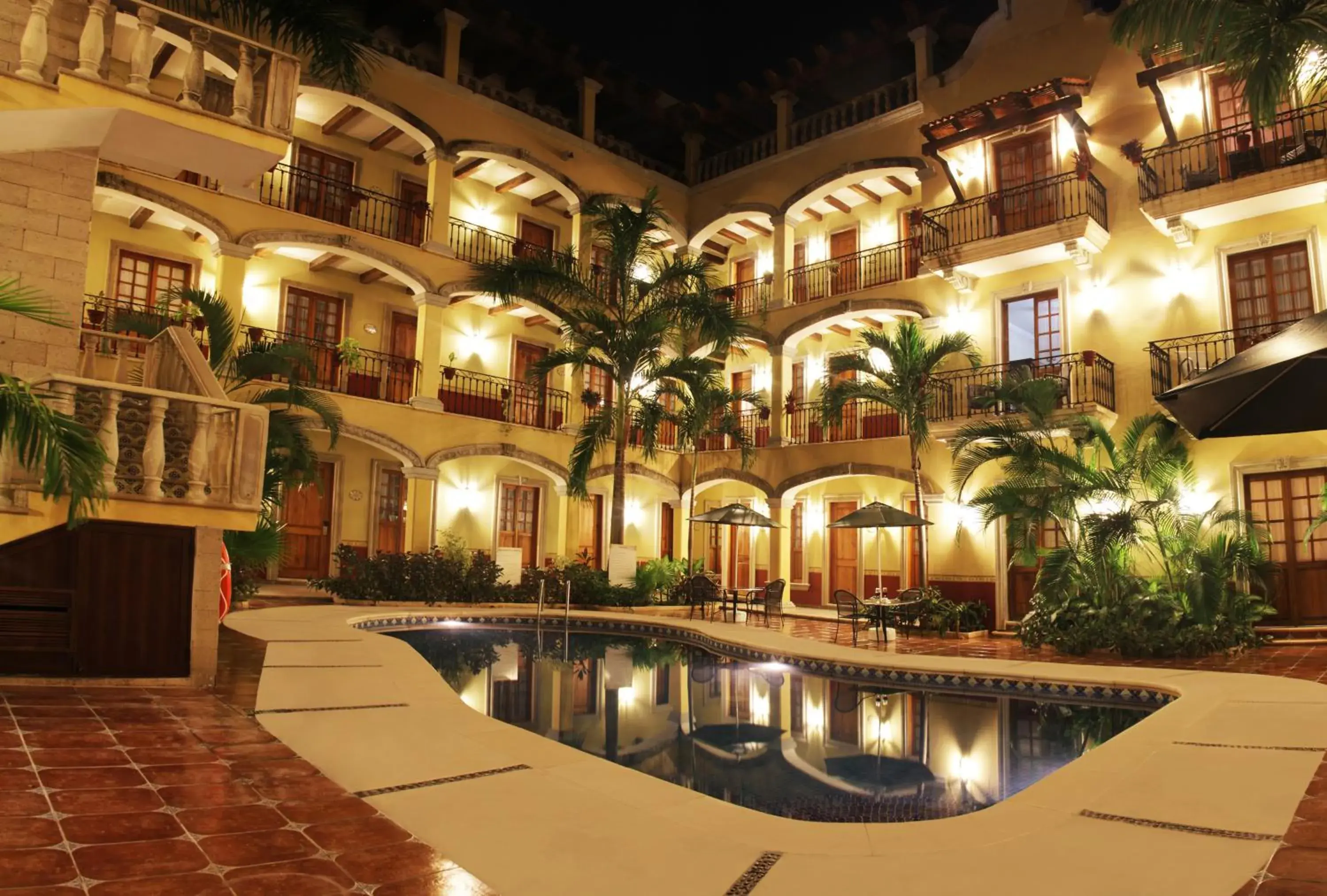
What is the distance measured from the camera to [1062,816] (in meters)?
4.05

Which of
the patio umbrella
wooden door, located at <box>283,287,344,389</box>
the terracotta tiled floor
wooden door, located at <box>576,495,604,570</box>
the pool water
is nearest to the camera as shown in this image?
the terracotta tiled floor

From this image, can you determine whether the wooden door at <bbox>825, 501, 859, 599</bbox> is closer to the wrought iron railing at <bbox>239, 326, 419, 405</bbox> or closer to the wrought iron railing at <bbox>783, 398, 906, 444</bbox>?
the wrought iron railing at <bbox>783, 398, 906, 444</bbox>

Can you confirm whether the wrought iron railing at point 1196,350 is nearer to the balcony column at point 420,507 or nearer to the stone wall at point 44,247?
the balcony column at point 420,507

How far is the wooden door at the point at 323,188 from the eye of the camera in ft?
58.5

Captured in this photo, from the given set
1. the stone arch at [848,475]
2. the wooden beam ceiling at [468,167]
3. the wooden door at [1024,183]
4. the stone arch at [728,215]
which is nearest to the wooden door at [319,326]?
the wooden beam ceiling at [468,167]

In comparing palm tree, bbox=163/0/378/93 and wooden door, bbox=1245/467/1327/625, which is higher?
palm tree, bbox=163/0/378/93

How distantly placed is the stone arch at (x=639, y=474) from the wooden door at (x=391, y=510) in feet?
13.3

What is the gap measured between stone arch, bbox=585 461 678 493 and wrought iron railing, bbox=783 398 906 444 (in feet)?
10.7

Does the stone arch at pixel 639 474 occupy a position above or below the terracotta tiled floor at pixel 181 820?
above

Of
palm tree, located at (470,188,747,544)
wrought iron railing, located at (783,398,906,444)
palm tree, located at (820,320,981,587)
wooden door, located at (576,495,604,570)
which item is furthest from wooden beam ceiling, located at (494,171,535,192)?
palm tree, located at (820,320,981,587)

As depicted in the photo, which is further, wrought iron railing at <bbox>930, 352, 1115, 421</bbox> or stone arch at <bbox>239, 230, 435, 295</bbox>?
stone arch at <bbox>239, 230, 435, 295</bbox>

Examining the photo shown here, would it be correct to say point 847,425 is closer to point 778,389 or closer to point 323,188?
point 778,389

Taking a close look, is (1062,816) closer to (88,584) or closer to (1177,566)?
(88,584)

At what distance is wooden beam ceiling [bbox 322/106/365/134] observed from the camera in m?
17.6
